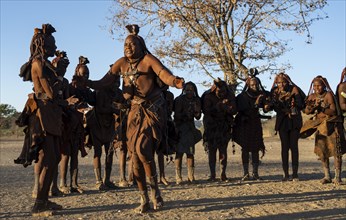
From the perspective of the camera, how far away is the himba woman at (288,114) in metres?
10.5

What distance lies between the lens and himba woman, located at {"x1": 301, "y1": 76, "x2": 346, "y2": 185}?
9.90 metres

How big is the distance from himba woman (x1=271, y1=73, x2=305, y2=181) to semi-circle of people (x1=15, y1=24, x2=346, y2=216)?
0.07ft

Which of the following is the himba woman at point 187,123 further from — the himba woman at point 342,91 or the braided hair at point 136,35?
the braided hair at point 136,35

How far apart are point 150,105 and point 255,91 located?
173 inches

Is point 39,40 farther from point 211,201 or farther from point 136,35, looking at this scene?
point 211,201

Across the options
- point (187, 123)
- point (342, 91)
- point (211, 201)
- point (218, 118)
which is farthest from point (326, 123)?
point (211, 201)

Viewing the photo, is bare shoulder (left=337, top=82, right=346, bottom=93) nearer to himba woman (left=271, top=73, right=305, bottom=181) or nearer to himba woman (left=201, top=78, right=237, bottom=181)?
himba woman (left=271, top=73, right=305, bottom=181)

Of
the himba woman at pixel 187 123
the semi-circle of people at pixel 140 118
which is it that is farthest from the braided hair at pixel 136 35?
the himba woman at pixel 187 123

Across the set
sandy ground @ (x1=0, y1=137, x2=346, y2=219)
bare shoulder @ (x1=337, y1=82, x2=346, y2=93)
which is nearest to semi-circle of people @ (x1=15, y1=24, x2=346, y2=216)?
bare shoulder @ (x1=337, y1=82, x2=346, y2=93)

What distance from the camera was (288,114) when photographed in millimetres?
10539

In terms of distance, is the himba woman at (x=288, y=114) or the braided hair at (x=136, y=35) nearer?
the braided hair at (x=136, y=35)

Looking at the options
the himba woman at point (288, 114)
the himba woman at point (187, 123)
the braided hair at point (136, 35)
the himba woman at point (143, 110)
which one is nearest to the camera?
the himba woman at point (143, 110)

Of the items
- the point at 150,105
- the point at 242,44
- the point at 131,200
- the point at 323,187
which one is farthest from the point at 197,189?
the point at 242,44

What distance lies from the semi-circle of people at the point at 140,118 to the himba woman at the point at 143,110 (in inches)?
0.5
